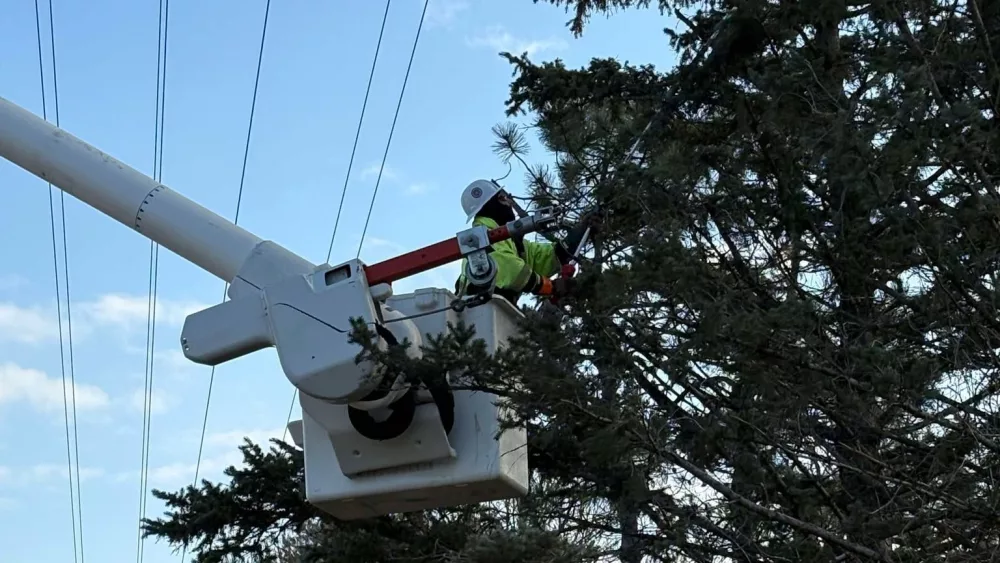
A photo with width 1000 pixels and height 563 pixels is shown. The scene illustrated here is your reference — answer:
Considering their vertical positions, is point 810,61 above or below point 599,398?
above

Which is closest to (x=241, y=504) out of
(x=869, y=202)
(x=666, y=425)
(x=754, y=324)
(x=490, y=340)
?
(x=490, y=340)

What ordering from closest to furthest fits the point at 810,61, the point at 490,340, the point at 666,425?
the point at 666,425
the point at 490,340
the point at 810,61

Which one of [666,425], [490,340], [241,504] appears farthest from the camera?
[241,504]

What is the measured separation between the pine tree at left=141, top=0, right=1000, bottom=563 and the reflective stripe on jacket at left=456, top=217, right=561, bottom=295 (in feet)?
1.01

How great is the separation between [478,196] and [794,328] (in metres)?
2.09

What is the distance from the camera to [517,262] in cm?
740

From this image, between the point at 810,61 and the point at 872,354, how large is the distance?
215cm

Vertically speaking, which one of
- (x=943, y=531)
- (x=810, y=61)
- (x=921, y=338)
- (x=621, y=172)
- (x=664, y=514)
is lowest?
(x=943, y=531)

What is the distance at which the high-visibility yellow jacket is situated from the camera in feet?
24.2

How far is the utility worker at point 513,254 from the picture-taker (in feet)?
24.1

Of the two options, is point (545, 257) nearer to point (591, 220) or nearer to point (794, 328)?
point (591, 220)

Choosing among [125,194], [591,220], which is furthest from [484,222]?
[125,194]

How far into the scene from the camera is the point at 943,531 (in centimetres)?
648

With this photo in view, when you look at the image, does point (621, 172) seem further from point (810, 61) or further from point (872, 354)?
point (872, 354)
